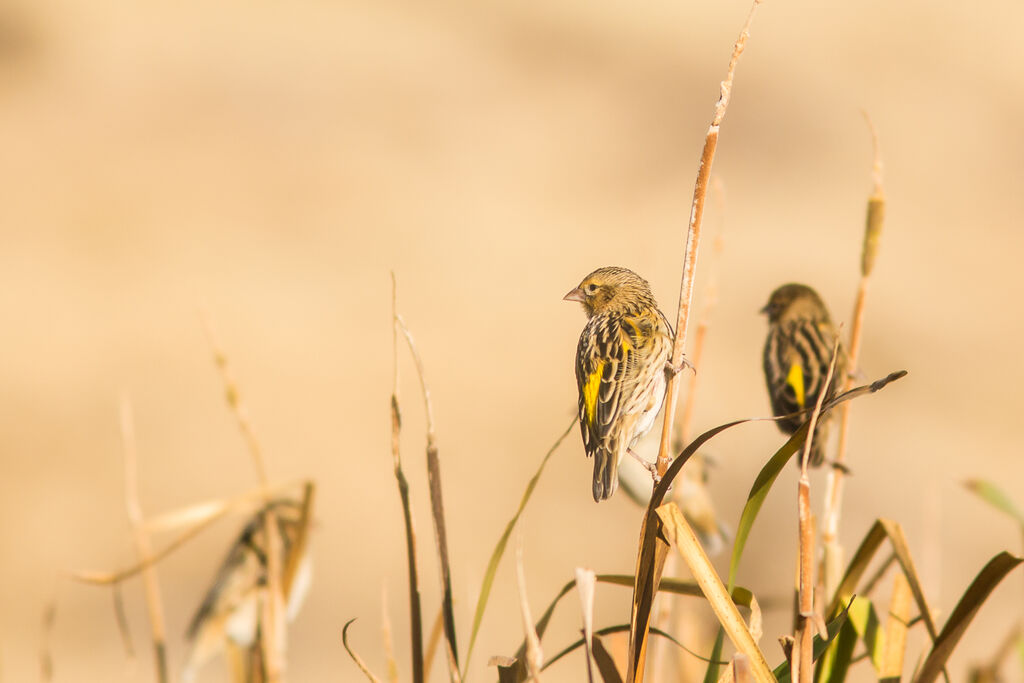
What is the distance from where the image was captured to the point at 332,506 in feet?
32.6

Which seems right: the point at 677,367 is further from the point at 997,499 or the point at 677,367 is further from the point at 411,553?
the point at 997,499

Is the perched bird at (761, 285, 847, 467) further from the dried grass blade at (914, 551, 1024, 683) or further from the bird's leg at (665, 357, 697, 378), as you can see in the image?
the dried grass blade at (914, 551, 1024, 683)

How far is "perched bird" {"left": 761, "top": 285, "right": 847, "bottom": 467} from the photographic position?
11.1 ft

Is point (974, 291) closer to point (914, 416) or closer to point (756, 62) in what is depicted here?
point (914, 416)

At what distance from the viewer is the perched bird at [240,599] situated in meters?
3.29

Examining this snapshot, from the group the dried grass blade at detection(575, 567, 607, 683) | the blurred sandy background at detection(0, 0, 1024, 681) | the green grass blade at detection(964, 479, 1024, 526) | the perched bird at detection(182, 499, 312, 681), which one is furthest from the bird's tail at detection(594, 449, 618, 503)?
the blurred sandy background at detection(0, 0, 1024, 681)

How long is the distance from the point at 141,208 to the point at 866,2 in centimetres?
1269

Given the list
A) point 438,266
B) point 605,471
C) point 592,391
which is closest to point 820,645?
point 605,471

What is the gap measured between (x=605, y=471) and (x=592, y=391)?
21 centimetres

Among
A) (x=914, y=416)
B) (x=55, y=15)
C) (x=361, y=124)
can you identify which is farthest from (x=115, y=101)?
(x=914, y=416)

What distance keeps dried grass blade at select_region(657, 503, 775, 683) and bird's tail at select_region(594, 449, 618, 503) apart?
329 mm

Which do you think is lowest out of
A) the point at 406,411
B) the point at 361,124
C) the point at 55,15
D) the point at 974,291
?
the point at 406,411

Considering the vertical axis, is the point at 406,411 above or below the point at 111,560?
above

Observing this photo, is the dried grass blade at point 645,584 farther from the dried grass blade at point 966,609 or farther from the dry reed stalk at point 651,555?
the dried grass blade at point 966,609
